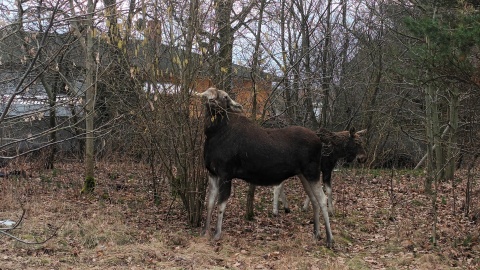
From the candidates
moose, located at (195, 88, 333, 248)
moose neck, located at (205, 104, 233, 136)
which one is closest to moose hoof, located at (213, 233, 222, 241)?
moose, located at (195, 88, 333, 248)

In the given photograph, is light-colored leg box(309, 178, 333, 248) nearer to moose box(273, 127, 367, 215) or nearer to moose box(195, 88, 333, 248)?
moose box(195, 88, 333, 248)

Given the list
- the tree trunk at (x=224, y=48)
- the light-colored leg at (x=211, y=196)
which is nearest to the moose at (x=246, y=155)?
the light-colored leg at (x=211, y=196)

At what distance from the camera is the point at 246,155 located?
9.10 meters

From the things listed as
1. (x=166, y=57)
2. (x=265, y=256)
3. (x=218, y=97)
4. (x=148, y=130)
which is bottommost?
(x=265, y=256)

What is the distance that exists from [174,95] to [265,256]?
348 centimetres

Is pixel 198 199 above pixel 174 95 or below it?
below

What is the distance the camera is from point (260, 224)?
10.8m

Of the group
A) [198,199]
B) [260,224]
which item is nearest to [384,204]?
[260,224]

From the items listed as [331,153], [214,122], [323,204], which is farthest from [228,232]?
[331,153]

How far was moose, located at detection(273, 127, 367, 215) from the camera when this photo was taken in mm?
11628

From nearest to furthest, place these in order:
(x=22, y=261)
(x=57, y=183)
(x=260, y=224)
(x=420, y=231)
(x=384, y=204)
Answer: (x=22, y=261)
(x=420, y=231)
(x=260, y=224)
(x=384, y=204)
(x=57, y=183)

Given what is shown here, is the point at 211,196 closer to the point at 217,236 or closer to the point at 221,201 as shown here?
the point at 221,201

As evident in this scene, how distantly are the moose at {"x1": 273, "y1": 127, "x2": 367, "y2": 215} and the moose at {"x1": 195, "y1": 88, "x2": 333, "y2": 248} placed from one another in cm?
225

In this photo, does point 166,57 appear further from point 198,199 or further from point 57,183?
point 57,183
